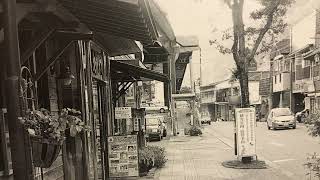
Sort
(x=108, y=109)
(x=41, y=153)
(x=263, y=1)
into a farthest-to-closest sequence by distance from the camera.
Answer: (x=263, y=1)
(x=108, y=109)
(x=41, y=153)

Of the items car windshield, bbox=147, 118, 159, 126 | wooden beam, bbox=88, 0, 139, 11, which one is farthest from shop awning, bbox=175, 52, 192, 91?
wooden beam, bbox=88, 0, 139, 11

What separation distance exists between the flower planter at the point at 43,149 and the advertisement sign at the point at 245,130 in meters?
11.0

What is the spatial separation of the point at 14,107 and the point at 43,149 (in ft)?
3.16

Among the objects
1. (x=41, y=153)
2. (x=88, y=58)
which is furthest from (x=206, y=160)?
(x=41, y=153)

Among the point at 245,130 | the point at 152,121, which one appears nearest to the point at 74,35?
the point at 245,130

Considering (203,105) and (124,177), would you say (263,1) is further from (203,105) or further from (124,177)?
(203,105)

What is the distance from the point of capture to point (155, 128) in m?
29.2

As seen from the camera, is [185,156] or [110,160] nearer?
[110,160]

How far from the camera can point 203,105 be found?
350ft

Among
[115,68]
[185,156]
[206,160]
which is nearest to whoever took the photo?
[115,68]

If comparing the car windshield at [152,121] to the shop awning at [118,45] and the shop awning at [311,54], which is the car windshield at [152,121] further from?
the shop awning at [118,45]

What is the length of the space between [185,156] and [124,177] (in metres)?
7.52

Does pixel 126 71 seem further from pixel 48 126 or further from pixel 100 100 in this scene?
pixel 48 126

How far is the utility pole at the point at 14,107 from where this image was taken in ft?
9.68
